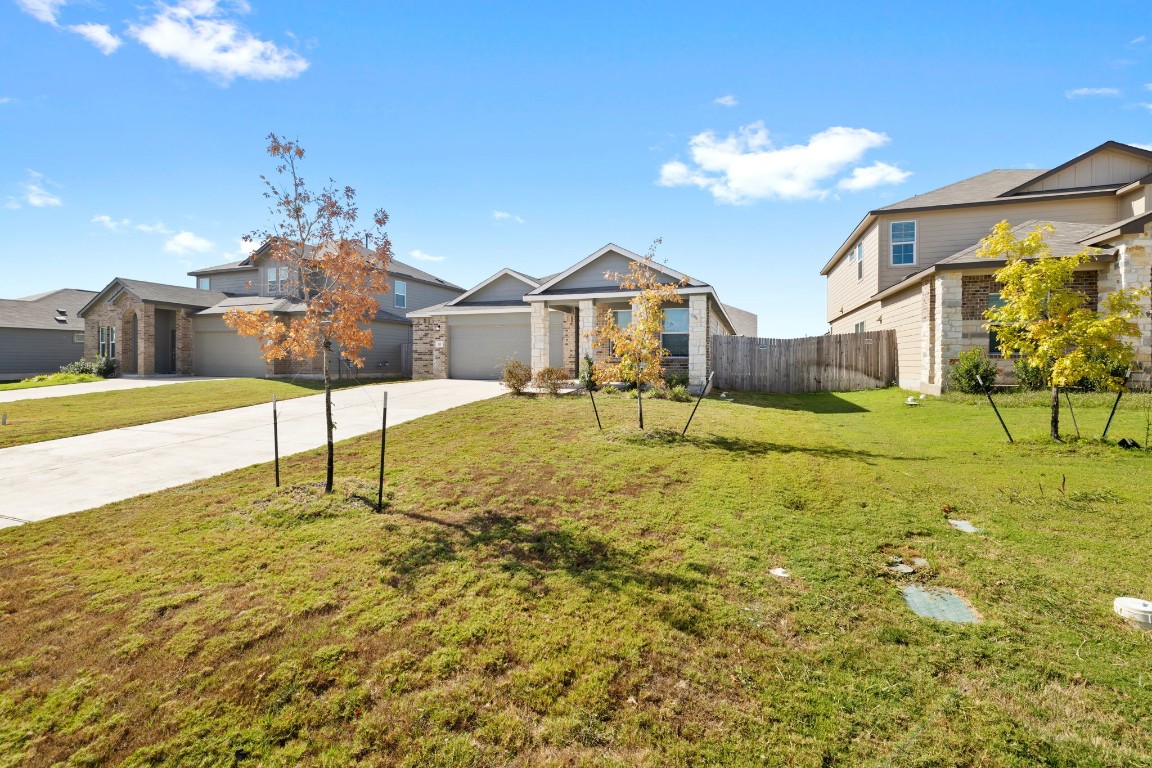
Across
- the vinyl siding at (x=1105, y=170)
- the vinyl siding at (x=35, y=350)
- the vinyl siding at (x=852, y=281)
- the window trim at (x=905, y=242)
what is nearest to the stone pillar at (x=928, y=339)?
the window trim at (x=905, y=242)

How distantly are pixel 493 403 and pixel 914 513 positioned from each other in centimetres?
1042

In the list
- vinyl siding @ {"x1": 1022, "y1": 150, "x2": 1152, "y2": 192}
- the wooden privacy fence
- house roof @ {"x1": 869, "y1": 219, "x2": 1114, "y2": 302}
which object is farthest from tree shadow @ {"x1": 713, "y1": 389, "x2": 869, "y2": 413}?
vinyl siding @ {"x1": 1022, "y1": 150, "x2": 1152, "y2": 192}

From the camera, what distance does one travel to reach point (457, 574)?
4.48 metres

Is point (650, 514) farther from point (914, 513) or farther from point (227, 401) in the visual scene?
point (227, 401)

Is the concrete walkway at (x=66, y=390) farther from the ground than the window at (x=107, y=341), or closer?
closer

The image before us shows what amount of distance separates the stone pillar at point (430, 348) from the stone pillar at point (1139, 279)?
21825mm

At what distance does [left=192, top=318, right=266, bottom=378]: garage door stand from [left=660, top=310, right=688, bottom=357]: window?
1893cm

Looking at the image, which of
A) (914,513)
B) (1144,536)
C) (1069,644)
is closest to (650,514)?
(914,513)

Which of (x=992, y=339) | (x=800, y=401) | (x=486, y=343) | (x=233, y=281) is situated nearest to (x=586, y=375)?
(x=486, y=343)

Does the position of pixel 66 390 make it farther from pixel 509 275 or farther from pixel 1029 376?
pixel 1029 376

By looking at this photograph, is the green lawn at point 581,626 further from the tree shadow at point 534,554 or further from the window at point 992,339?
the window at point 992,339

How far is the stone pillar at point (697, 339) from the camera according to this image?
17688 mm

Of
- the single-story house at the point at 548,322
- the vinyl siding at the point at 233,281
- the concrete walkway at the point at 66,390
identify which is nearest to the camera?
the concrete walkway at the point at 66,390

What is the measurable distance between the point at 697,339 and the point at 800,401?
3.98 m
